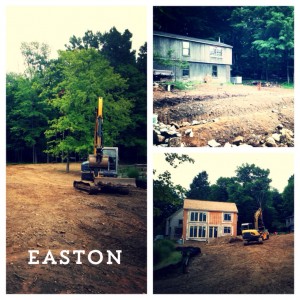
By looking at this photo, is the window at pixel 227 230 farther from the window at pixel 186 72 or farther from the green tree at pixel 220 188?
the window at pixel 186 72

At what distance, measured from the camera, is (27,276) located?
7.37 meters

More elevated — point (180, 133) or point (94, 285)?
point (180, 133)

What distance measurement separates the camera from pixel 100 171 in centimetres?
789

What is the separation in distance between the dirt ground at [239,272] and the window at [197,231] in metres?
0.31

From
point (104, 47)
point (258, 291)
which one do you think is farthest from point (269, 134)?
point (104, 47)

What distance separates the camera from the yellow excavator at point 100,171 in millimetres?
7828

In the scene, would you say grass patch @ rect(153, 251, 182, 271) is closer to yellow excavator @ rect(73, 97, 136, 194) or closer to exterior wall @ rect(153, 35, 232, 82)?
yellow excavator @ rect(73, 97, 136, 194)

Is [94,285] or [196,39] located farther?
[196,39]

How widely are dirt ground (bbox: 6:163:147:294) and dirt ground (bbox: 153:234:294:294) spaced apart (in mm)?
683

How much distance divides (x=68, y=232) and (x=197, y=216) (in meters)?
2.08

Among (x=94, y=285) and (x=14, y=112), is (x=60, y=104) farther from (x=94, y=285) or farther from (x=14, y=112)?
(x=94, y=285)

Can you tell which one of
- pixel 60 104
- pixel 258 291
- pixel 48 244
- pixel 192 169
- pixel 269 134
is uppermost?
pixel 60 104

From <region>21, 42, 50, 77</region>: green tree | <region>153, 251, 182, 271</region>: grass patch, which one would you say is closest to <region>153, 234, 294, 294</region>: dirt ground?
<region>153, 251, 182, 271</region>: grass patch

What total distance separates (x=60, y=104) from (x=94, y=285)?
9.79 feet
